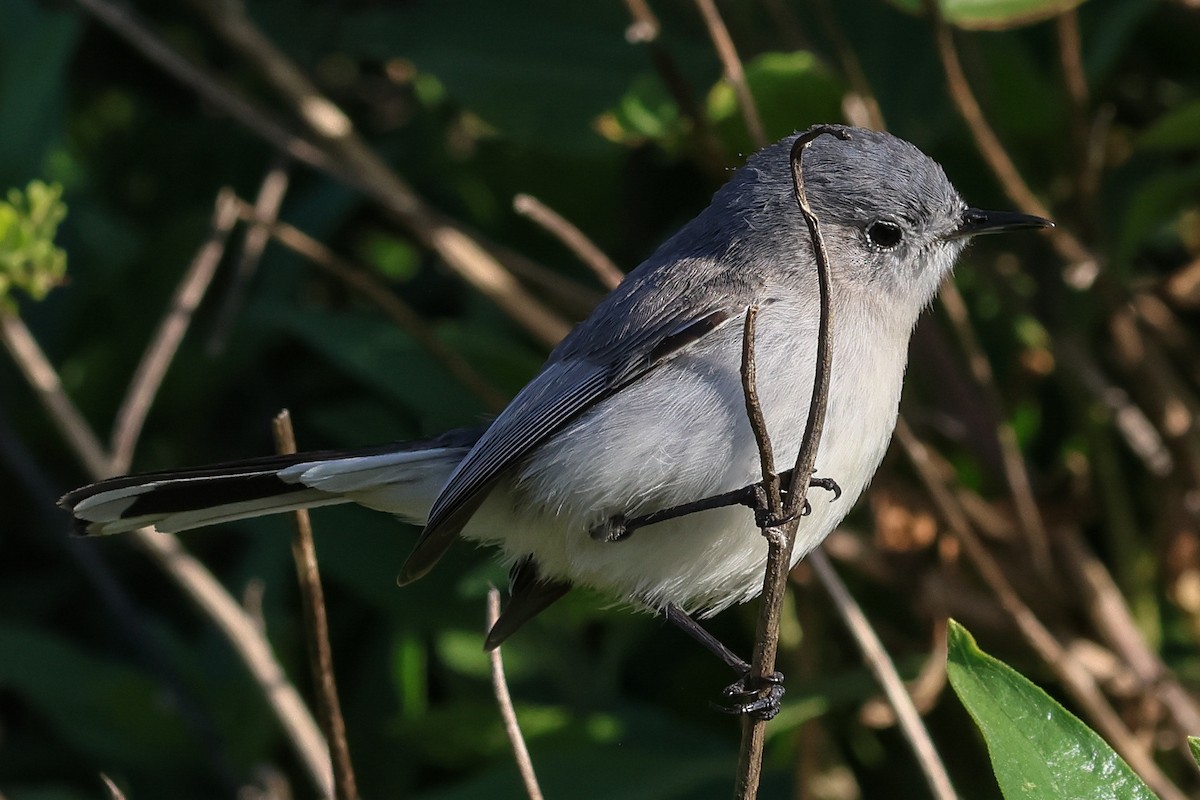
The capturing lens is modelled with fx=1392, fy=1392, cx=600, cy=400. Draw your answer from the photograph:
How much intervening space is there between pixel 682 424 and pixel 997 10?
38.3 inches

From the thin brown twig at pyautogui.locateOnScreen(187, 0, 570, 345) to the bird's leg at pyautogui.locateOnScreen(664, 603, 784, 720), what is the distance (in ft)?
2.40

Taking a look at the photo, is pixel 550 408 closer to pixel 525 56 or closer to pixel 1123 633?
pixel 525 56

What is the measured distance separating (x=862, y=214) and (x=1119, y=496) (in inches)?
42.2

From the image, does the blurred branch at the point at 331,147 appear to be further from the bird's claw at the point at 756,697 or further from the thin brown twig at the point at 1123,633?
the thin brown twig at the point at 1123,633

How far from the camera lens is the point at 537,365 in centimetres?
296

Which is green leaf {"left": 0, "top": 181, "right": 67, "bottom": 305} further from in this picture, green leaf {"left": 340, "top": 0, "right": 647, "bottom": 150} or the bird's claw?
the bird's claw

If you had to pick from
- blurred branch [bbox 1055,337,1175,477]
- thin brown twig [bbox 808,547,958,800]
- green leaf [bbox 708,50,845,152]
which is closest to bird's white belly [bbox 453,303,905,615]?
thin brown twig [bbox 808,547,958,800]

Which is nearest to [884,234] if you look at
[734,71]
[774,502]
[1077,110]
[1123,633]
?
[734,71]

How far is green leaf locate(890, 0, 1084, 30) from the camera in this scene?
2.46 metres

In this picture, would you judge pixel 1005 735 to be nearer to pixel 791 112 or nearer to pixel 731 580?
pixel 731 580

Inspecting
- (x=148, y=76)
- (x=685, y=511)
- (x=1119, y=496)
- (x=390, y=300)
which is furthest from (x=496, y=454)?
(x=148, y=76)

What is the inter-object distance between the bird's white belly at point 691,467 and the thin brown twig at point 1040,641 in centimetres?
37

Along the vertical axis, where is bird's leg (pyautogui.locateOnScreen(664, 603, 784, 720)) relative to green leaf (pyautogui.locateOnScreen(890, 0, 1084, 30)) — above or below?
below

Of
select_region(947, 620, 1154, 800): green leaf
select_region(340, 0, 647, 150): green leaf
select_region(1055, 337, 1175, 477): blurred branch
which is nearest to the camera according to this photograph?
select_region(947, 620, 1154, 800): green leaf
